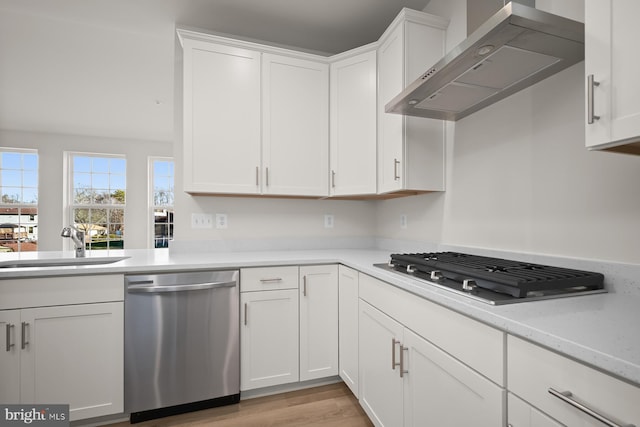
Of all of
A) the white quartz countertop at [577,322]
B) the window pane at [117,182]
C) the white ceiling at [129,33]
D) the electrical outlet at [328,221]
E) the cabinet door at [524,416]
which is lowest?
the cabinet door at [524,416]

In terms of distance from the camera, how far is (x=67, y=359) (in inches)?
64.2

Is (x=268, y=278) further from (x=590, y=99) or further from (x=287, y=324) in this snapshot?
(x=590, y=99)

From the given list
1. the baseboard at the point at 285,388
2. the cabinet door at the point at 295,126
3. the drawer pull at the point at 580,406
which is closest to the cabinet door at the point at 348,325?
the baseboard at the point at 285,388

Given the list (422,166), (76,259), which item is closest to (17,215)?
(76,259)

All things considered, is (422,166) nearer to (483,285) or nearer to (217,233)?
(483,285)

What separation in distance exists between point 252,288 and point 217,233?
2.44 feet

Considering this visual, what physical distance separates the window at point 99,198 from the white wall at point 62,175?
0.15m

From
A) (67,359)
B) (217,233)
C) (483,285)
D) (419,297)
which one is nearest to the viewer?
(483,285)

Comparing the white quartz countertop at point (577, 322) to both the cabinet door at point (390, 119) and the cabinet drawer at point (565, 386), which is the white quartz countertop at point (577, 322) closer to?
the cabinet drawer at point (565, 386)

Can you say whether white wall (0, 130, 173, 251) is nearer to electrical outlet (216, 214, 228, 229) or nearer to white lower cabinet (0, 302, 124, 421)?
electrical outlet (216, 214, 228, 229)

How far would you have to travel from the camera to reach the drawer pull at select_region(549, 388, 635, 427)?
1.89 feet

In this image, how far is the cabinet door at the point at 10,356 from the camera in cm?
155

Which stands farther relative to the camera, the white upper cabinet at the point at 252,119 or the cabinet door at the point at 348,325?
the white upper cabinet at the point at 252,119

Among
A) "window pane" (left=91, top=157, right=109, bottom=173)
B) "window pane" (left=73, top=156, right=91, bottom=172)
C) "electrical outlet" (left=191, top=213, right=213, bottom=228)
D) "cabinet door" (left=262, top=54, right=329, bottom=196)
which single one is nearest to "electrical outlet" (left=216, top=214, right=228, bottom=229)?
"electrical outlet" (left=191, top=213, right=213, bottom=228)
